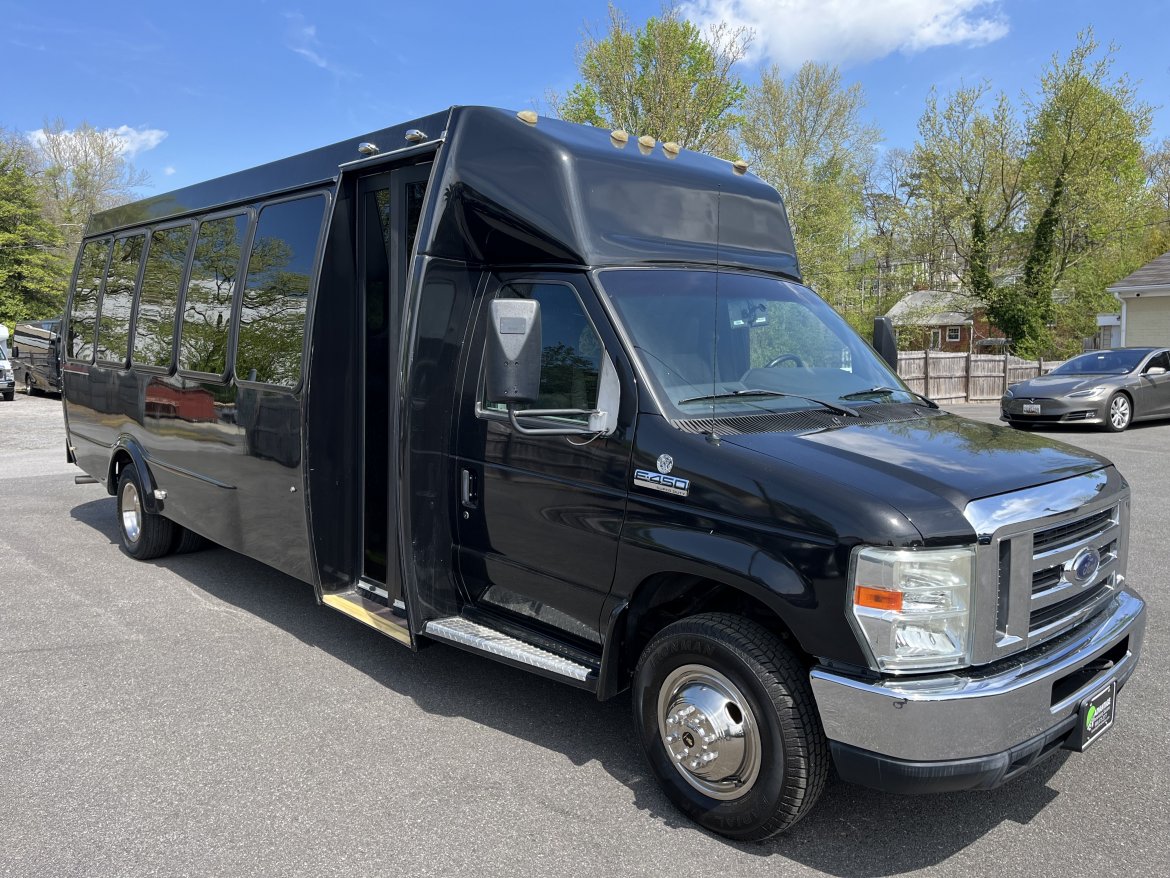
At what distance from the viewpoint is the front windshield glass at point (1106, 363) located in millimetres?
16734

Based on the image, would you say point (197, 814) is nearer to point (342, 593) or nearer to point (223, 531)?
point (342, 593)

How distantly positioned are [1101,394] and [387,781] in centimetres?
1545

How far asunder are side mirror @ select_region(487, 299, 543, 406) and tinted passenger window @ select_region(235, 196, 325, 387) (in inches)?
75.3

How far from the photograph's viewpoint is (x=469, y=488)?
445cm

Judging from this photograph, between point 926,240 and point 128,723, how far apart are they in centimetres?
3693

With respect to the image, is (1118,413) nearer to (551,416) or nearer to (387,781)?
(551,416)

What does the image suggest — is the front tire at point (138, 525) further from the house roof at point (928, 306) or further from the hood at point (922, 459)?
the house roof at point (928, 306)

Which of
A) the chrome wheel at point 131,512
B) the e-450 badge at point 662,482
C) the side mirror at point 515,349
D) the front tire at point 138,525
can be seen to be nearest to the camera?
the e-450 badge at point 662,482

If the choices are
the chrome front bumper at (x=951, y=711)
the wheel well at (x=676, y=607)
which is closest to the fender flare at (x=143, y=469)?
the wheel well at (x=676, y=607)

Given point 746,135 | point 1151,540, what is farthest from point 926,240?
point 1151,540

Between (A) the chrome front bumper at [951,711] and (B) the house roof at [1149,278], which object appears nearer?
(A) the chrome front bumper at [951,711]

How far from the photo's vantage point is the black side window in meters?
3.88

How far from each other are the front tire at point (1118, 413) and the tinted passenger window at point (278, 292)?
14.8 metres

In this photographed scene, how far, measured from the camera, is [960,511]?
3.02 meters
